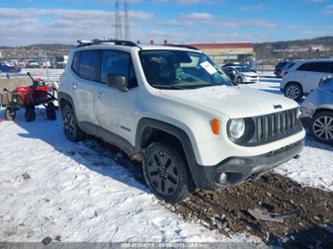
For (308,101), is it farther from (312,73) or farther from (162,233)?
(312,73)

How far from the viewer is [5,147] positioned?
248 inches

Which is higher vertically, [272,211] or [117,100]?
[117,100]

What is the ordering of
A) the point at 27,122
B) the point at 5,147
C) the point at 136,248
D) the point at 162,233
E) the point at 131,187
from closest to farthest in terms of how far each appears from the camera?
the point at 136,248 → the point at 162,233 → the point at 131,187 → the point at 5,147 → the point at 27,122

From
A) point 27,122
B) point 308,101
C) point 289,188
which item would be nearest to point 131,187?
point 289,188

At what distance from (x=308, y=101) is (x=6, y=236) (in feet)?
20.4

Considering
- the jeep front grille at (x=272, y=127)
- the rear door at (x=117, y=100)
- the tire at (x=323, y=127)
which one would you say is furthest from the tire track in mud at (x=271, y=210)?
the tire at (x=323, y=127)

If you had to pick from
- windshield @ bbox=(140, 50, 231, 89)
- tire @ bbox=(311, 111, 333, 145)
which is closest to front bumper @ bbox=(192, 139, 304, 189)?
windshield @ bbox=(140, 50, 231, 89)

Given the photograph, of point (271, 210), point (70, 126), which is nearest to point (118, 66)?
point (70, 126)

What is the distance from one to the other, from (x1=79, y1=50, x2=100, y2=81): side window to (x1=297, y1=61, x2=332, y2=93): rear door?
1029 cm

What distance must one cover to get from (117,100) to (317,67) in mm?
11147

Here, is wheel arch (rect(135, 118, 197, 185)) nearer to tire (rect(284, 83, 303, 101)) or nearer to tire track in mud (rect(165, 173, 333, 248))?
tire track in mud (rect(165, 173, 333, 248))

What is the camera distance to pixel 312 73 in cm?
1299

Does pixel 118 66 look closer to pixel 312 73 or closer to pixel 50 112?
pixel 50 112

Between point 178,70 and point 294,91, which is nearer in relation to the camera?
point 178,70
